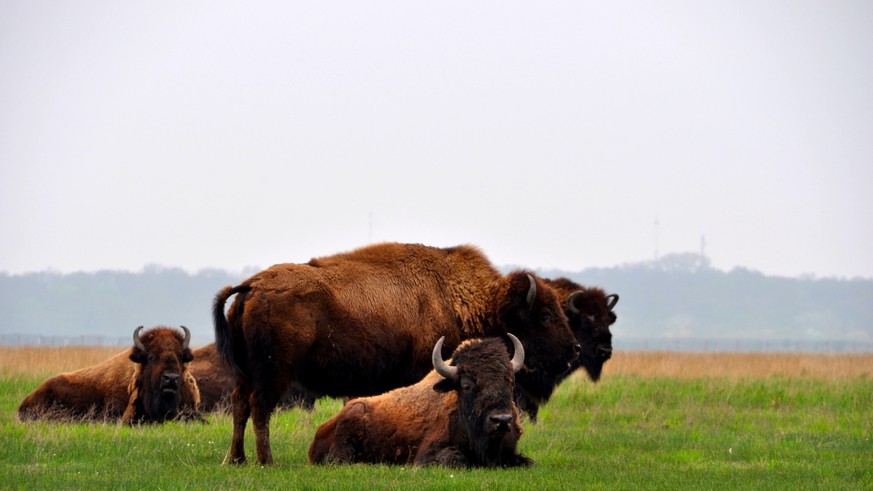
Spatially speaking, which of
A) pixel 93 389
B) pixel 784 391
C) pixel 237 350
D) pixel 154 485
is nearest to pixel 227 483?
pixel 154 485

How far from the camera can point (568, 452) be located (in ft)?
43.8

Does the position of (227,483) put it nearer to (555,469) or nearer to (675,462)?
(555,469)

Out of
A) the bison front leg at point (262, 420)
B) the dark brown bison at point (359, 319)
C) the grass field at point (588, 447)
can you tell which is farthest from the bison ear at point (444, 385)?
the bison front leg at point (262, 420)

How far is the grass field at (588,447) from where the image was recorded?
34.0 feet

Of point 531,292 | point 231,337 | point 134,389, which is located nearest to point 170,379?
point 134,389

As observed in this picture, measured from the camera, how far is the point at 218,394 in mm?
19469

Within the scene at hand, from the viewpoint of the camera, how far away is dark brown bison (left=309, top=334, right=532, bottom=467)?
1139 cm

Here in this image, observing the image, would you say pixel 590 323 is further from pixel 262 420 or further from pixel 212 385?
pixel 262 420

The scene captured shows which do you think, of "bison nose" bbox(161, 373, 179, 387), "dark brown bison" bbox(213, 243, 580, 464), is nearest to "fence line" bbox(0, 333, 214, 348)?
"bison nose" bbox(161, 373, 179, 387)

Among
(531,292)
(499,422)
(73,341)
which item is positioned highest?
(531,292)

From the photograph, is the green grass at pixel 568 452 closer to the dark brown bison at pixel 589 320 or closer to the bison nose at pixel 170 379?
the bison nose at pixel 170 379

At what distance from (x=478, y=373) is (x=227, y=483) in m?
2.78

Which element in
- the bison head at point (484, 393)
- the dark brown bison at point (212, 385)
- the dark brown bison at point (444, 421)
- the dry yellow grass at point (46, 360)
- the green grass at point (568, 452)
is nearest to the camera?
the green grass at point (568, 452)

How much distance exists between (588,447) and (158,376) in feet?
21.3
